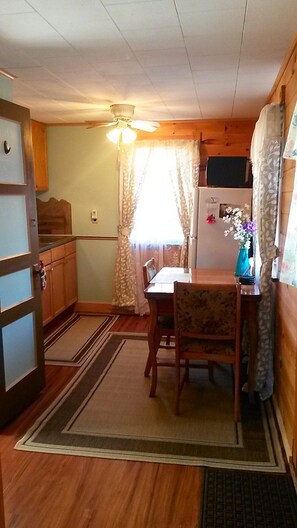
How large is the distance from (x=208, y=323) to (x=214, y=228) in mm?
1718

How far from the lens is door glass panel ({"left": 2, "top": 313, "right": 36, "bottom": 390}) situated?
103 inches

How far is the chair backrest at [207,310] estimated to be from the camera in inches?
98.5

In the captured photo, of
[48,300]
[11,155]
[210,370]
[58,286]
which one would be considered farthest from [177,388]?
[58,286]

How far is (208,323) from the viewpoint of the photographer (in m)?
2.58

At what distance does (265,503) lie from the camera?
1914 mm

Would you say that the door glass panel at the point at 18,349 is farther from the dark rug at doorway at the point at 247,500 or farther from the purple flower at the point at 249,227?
the purple flower at the point at 249,227

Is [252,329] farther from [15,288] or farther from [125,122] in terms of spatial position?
[125,122]

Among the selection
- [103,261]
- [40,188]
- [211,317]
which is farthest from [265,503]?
[40,188]

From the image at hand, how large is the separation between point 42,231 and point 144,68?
2.89 meters

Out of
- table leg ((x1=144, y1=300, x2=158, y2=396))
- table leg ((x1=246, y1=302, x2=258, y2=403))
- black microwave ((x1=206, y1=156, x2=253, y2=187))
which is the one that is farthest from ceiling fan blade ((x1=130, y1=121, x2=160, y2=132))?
table leg ((x1=246, y1=302, x2=258, y2=403))

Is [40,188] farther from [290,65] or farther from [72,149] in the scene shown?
[290,65]

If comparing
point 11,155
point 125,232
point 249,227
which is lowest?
point 125,232

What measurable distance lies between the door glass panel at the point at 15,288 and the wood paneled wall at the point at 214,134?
8.37 ft

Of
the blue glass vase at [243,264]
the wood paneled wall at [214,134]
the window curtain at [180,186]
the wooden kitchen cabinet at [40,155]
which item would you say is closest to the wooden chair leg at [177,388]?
the blue glass vase at [243,264]
